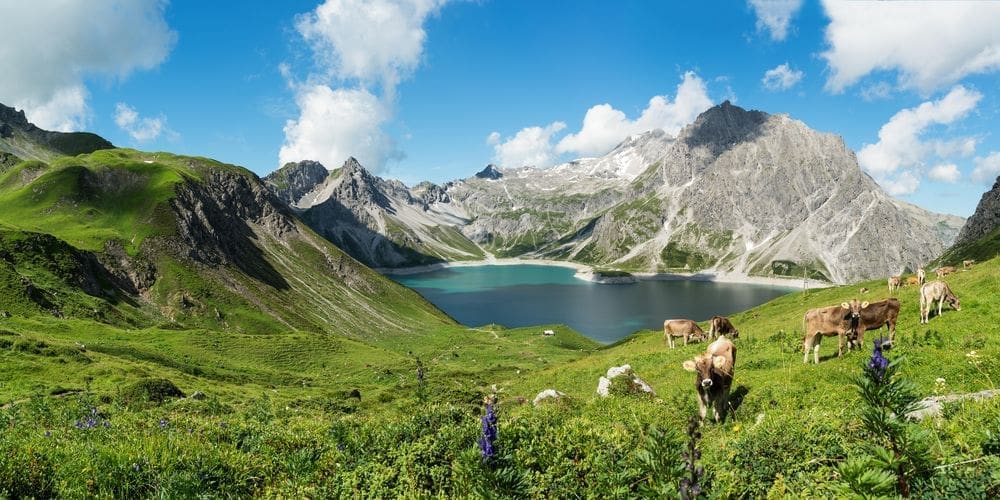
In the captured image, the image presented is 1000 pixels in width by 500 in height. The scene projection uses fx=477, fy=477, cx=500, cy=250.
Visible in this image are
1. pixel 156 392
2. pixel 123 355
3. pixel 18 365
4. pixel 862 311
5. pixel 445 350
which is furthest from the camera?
pixel 445 350

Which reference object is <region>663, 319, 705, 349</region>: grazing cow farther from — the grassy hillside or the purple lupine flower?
the purple lupine flower

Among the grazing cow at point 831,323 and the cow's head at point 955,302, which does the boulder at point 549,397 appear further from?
the cow's head at point 955,302

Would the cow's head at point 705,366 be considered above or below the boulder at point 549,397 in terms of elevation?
above

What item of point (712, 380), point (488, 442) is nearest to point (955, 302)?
point (712, 380)

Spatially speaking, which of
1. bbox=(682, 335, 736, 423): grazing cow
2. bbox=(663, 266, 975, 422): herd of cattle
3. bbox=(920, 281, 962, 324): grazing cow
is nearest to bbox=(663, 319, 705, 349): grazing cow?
bbox=(663, 266, 975, 422): herd of cattle

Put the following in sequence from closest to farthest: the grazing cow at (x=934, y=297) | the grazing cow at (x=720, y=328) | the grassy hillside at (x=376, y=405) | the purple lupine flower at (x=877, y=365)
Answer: the purple lupine flower at (x=877, y=365), the grassy hillside at (x=376, y=405), the grazing cow at (x=934, y=297), the grazing cow at (x=720, y=328)

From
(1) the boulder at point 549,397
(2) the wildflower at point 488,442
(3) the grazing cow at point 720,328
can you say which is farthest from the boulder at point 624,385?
(3) the grazing cow at point 720,328

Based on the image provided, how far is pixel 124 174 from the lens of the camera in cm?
12581

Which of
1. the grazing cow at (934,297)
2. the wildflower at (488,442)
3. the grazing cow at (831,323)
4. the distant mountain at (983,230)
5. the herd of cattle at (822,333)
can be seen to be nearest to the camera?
the wildflower at (488,442)

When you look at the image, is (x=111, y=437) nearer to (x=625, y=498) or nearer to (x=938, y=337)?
(x=625, y=498)

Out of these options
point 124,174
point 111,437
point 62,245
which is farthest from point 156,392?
point 124,174

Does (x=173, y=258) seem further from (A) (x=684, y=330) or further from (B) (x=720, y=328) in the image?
(B) (x=720, y=328)

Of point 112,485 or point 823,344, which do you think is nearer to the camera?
point 112,485

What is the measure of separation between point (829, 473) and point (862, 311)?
18030mm
